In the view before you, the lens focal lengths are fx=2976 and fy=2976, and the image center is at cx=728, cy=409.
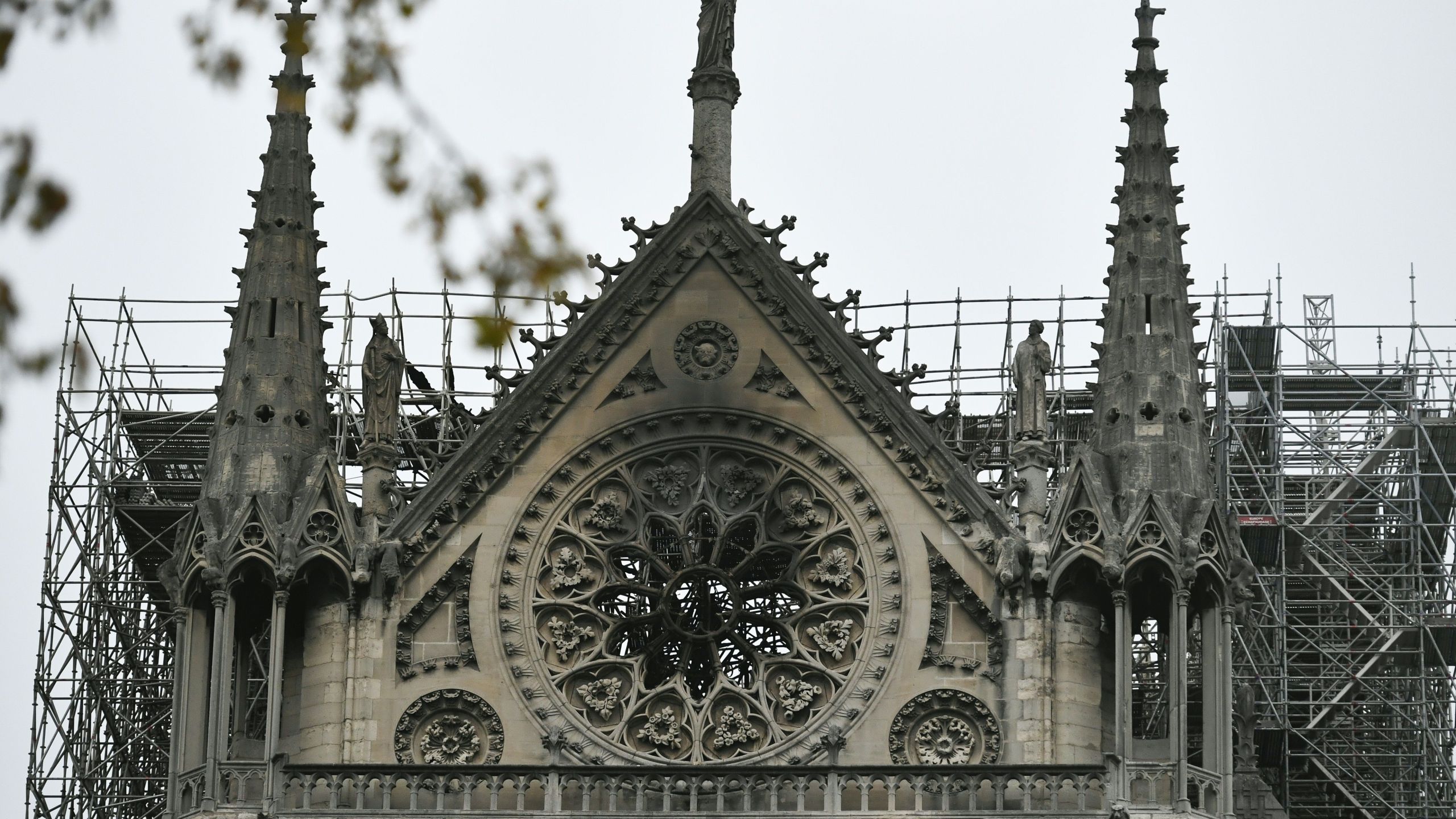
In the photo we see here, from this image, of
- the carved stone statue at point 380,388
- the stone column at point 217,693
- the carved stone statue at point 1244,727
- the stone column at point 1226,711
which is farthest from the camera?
the carved stone statue at point 1244,727

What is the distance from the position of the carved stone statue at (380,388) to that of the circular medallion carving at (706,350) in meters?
2.83

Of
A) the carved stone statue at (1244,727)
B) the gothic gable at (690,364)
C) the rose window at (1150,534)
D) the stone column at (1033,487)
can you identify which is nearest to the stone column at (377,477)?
the gothic gable at (690,364)

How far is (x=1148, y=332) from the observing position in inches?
1172

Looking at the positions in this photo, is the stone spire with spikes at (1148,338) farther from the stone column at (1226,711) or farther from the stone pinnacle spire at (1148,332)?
the stone column at (1226,711)

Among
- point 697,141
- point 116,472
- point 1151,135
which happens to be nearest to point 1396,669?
point 1151,135

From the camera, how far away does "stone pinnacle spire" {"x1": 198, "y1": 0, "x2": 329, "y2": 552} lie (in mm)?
28859

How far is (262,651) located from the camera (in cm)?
3238

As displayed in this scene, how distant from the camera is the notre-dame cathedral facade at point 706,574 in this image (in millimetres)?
27609

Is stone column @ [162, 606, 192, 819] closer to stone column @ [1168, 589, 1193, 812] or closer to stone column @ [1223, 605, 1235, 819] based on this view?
stone column @ [1168, 589, 1193, 812]

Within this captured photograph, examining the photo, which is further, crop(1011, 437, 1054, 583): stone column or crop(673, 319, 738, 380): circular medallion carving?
crop(673, 319, 738, 380): circular medallion carving

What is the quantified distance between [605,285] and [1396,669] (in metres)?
11.8

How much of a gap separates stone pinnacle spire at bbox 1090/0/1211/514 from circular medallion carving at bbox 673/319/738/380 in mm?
3688

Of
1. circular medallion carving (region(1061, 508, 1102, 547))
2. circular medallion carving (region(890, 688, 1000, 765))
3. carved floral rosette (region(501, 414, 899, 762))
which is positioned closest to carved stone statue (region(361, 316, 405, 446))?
carved floral rosette (region(501, 414, 899, 762))

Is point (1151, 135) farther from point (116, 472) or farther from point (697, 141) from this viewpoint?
point (116, 472)
